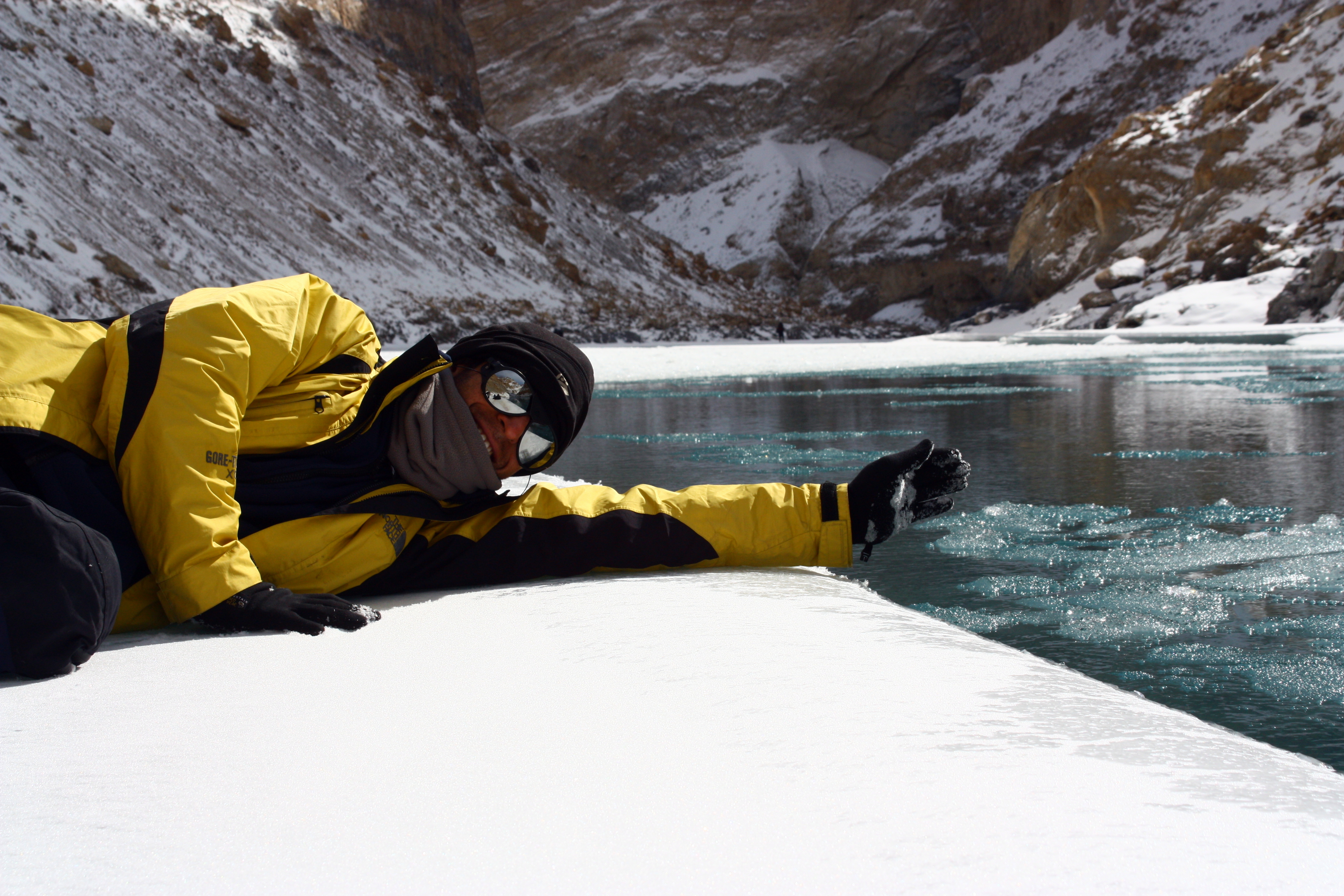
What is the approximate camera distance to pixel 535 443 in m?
1.91

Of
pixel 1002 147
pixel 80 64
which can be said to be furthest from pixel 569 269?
pixel 1002 147

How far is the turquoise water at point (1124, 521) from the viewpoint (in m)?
1.62

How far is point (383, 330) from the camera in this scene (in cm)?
2022

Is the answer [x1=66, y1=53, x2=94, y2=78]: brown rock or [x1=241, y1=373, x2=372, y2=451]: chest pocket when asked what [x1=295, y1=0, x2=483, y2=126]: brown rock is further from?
[x1=241, y1=373, x2=372, y2=451]: chest pocket

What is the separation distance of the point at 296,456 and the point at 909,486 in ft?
3.81

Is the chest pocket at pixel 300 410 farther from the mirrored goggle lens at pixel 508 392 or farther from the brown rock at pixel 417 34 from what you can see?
the brown rock at pixel 417 34

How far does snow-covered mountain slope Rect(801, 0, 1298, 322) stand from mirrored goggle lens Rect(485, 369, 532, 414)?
44084 millimetres

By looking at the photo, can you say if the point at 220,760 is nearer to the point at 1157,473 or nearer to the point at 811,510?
the point at 811,510

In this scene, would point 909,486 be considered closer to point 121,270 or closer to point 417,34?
point 121,270

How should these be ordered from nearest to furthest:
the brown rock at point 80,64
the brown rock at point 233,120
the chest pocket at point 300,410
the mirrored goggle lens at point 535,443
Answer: the chest pocket at point 300,410 < the mirrored goggle lens at point 535,443 < the brown rock at point 80,64 < the brown rock at point 233,120

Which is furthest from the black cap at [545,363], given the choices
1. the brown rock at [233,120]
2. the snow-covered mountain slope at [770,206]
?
the snow-covered mountain slope at [770,206]

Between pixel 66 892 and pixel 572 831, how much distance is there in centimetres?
38

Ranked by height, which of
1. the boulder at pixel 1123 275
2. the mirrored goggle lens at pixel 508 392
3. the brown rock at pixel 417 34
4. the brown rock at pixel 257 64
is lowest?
the mirrored goggle lens at pixel 508 392

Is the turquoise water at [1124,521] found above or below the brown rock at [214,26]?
below
